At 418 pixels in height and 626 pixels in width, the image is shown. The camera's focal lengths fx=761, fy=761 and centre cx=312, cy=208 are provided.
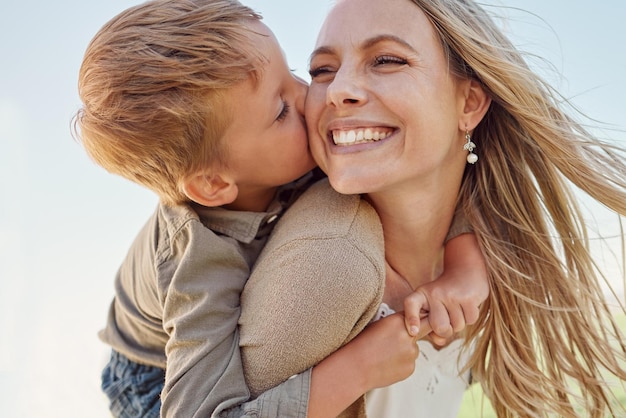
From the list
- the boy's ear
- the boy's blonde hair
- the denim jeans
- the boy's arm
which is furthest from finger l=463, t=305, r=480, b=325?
the denim jeans

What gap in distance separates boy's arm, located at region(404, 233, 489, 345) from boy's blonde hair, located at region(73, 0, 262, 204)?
0.91 m

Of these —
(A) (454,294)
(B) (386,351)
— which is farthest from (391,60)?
(B) (386,351)

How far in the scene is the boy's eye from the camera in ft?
9.04

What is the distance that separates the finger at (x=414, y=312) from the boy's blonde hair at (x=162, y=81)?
883mm

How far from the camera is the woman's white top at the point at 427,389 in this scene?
9.21ft

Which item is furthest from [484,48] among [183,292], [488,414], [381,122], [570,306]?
[488,414]

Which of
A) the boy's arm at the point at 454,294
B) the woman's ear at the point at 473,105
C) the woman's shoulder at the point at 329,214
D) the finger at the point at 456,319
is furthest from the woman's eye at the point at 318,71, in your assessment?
the finger at the point at 456,319

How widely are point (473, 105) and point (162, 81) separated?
1160 millimetres

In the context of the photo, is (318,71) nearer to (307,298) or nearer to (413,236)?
(413,236)

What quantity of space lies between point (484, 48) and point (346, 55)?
51 cm

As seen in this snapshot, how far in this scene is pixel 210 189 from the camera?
272 centimetres

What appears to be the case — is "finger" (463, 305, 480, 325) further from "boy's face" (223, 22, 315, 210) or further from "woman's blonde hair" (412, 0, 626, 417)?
"boy's face" (223, 22, 315, 210)

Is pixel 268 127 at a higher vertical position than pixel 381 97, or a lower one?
lower

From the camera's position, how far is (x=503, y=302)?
116 inches
